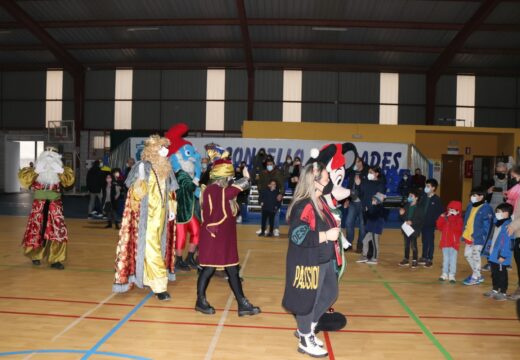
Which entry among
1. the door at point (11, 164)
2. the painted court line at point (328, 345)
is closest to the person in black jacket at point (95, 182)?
the painted court line at point (328, 345)

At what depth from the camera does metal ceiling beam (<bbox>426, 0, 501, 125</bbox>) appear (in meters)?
19.2

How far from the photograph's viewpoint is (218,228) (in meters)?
5.31

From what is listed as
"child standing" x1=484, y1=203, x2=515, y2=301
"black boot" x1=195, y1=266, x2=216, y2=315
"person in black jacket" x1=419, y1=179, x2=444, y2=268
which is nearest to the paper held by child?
"person in black jacket" x1=419, y1=179, x2=444, y2=268

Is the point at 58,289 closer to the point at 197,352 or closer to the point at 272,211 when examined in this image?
the point at 197,352

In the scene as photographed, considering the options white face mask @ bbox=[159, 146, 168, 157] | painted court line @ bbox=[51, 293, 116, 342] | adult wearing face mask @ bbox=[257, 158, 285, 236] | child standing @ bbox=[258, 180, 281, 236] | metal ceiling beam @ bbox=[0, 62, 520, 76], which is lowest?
painted court line @ bbox=[51, 293, 116, 342]

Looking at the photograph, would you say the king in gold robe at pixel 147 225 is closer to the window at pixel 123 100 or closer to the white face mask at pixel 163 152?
the white face mask at pixel 163 152

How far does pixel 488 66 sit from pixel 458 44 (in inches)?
156

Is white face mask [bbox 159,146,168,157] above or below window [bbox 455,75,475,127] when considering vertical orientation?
below

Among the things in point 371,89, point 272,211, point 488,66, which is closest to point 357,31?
point 371,89

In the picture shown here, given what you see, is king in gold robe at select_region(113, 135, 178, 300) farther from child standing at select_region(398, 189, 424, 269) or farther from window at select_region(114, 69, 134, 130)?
window at select_region(114, 69, 134, 130)

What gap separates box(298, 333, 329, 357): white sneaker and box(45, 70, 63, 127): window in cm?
2548

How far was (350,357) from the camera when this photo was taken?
4.37 m

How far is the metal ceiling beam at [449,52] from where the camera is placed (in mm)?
19219

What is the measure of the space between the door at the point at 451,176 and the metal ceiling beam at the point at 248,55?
9.65m
